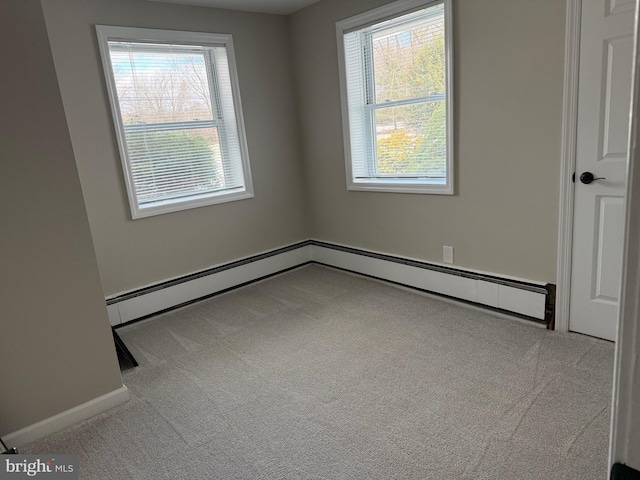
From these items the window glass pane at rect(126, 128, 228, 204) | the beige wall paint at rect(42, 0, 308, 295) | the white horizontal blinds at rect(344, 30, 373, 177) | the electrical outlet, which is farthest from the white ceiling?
the electrical outlet

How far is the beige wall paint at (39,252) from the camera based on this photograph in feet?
6.19

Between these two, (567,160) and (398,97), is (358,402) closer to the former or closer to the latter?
(567,160)

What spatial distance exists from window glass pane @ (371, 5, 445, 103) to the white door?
3.05 feet

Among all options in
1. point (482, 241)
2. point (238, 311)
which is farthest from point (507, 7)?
point (238, 311)

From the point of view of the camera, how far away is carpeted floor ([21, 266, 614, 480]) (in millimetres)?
1811

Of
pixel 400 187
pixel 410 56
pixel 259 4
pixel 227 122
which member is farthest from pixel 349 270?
pixel 259 4

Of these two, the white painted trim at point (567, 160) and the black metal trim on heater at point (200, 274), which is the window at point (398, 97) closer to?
the white painted trim at point (567, 160)

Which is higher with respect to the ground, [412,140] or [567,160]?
[412,140]

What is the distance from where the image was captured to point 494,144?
2.81 metres

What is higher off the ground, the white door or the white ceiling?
the white ceiling

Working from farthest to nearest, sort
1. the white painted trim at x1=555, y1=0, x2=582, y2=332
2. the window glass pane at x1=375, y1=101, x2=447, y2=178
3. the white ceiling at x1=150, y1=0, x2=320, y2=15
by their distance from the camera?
the white ceiling at x1=150, y1=0, x2=320, y2=15
the window glass pane at x1=375, y1=101, x2=447, y2=178
the white painted trim at x1=555, y1=0, x2=582, y2=332

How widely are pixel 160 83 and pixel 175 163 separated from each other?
614mm

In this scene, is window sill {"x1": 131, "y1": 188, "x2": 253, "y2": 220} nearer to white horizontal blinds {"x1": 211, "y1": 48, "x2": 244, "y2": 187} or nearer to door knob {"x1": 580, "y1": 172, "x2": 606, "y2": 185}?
white horizontal blinds {"x1": 211, "y1": 48, "x2": 244, "y2": 187}

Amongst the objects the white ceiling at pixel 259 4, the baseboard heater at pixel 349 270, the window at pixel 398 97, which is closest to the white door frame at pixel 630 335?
the baseboard heater at pixel 349 270
